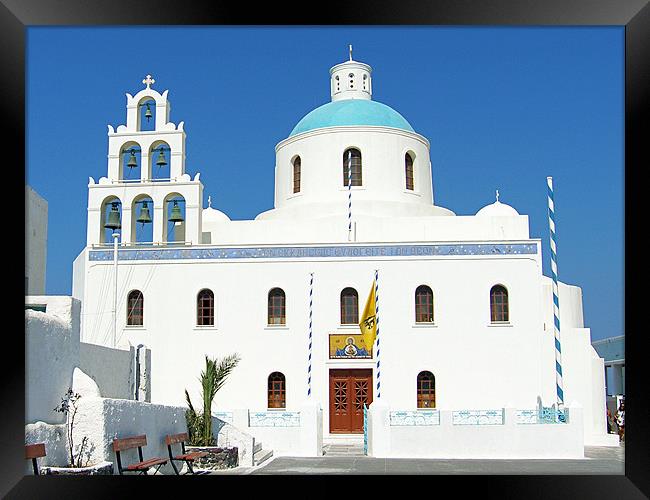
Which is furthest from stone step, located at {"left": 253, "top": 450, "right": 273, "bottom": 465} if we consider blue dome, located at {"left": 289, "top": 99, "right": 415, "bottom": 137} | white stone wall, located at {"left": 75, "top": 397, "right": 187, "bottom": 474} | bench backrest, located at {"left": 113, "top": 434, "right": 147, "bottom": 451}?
blue dome, located at {"left": 289, "top": 99, "right": 415, "bottom": 137}

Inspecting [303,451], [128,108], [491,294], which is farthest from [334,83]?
[303,451]

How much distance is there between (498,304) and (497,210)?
173 inches

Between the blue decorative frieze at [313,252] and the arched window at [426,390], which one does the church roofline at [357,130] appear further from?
the arched window at [426,390]

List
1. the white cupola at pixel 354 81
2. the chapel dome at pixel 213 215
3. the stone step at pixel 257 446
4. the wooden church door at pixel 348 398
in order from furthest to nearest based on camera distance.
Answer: the white cupola at pixel 354 81 < the chapel dome at pixel 213 215 < the wooden church door at pixel 348 398 < the stone step at pixel 257 446

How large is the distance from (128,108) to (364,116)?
20.1 ft

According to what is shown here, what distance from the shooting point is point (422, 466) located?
1498 centimetres

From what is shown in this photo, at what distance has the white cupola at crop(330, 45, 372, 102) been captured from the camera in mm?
26047

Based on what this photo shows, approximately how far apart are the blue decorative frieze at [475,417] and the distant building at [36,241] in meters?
9.05

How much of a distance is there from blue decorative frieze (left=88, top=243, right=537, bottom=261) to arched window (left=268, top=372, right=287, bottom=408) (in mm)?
2701

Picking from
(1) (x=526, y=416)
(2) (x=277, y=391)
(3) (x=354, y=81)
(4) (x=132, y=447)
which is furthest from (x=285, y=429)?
(3) (x=354, y=81)

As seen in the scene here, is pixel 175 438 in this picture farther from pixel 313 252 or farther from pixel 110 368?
pixel 313 252

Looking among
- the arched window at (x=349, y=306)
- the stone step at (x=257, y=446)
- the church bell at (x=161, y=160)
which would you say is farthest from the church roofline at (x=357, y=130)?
the stone step at (x=257, y=446)

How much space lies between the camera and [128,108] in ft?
71.6

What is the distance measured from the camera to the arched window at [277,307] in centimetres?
2089
